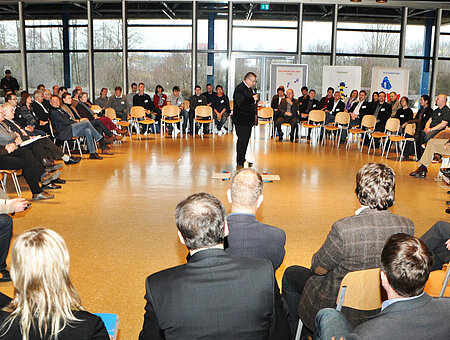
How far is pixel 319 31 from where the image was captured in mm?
16719

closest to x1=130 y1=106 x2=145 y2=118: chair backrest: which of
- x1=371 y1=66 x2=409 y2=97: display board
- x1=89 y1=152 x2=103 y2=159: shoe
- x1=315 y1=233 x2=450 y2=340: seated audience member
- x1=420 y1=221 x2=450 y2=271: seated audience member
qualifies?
x1=89 y1=152 x2=103 y2=159: shoe

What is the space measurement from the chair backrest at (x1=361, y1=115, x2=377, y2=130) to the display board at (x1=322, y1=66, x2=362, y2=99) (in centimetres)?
356

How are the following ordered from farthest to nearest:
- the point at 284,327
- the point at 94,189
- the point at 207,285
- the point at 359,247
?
→ 1. the point at 94,189
2. the point at 359,247
3. the point at 284,327
4. the point at 207,285

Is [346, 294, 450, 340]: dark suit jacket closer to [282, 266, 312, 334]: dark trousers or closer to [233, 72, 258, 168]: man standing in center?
[282, 266, 312, 334]: dark trousers

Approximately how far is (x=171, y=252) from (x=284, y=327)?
2.58 m

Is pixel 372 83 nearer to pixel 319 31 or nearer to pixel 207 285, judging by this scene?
pixel 319 31

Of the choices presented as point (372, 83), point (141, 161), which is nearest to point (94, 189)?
point (141, 161)

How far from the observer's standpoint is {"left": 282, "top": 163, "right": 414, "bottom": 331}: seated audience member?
8.66ft

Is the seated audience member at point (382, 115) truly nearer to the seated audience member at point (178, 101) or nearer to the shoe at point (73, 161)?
the seated audience member at point (178, 101)

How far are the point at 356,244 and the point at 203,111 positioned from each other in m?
11.6

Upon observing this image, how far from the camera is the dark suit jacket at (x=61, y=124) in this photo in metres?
9.69

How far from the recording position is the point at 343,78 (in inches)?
625

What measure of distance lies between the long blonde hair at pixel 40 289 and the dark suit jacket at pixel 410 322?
1.09m

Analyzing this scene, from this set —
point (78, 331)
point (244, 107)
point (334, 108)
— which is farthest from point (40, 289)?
point (334, 108)
